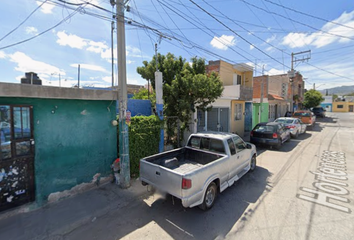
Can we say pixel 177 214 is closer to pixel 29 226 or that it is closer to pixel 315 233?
pixel 315 233

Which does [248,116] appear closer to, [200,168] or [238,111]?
[238,111]

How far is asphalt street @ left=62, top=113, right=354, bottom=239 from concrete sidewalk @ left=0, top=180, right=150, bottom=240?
253mm

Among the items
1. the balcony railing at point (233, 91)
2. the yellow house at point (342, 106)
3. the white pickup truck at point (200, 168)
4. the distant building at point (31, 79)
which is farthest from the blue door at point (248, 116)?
the yellow house at point (342, 106)

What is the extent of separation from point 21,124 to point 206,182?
14.7 ft

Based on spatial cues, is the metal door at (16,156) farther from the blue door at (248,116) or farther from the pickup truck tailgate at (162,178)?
the blue door at (248,116)

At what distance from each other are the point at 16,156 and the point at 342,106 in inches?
3134

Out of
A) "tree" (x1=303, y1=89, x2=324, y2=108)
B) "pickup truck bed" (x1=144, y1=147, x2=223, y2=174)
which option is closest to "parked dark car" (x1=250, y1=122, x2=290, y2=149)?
"pickup truck bed" (x1=144, y1=147, x2=223, y2=174)

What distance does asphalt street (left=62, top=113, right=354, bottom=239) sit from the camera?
128 inches

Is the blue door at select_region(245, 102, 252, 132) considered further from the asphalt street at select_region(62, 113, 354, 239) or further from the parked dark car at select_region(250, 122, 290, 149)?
the asphalt street at select_region(62, 113, 354, 239)

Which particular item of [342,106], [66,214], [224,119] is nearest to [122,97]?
[66,214]

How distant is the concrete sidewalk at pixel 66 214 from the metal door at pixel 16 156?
16.4 inches

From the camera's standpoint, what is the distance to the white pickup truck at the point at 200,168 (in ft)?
11.6

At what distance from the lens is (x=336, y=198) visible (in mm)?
4461

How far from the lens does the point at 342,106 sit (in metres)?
56.5
